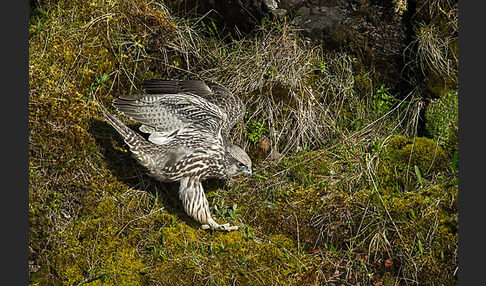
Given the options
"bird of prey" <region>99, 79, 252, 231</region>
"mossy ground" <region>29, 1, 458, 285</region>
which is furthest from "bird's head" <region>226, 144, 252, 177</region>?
"mossy ground" <region>29, 1, 458, 285</region>

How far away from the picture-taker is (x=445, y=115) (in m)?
5.66

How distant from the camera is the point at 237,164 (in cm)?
529

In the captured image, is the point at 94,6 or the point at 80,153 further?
the point at 94,6

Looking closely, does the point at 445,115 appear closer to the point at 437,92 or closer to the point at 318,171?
the point at 437,92

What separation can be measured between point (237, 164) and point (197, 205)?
0.58 meters

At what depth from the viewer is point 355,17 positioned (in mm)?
6066

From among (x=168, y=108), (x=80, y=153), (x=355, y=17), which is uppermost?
(x=355, y=17)

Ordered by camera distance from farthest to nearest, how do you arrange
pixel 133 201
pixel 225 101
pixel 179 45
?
pixel 179 45 < pixel 225 101 < pixel 133 201

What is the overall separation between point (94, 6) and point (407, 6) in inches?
140

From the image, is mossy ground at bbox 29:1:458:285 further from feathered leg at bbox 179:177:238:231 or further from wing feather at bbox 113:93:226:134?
wing feather at bbox 113:93:226:134

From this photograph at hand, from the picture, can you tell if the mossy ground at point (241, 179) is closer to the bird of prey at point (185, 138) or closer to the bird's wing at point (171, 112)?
the bird of prey at point (185, 138)

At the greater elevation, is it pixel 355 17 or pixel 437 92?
pixel 355 17

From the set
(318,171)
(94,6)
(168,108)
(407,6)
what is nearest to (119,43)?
(94,6)

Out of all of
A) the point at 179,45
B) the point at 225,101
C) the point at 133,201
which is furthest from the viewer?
the point at 179,45
